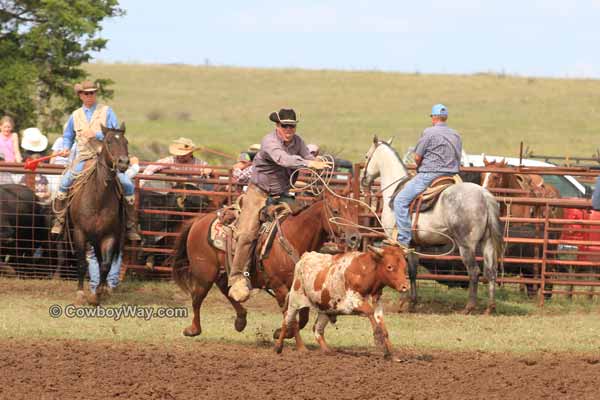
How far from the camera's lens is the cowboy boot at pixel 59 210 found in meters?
14.2

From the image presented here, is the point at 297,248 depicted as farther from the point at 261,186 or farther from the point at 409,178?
the point at 409,178

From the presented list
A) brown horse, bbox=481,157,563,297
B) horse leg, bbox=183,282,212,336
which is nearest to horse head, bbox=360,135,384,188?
brown horse, bbox=481,157,563,297

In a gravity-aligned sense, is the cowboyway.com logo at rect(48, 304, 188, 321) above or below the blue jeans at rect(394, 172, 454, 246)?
below

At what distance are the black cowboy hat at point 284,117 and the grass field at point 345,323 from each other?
201cm

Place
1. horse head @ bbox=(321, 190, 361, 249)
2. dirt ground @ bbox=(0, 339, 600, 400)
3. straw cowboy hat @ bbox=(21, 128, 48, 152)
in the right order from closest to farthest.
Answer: dirt ground @ bbox=(0, 339, 600, 400)
horse head @ bbox=(321, 190, 361, 249)
straw cowboy hat @ bbox=(21, 128, 48, 152)

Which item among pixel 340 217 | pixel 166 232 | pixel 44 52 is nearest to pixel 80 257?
pixel 166 232

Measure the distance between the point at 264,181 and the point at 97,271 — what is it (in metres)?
4.28

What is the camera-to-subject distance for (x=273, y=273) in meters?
10.4

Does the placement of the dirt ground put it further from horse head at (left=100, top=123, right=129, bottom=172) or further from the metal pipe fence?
the metal pipe fence

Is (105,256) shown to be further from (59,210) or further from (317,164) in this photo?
(317,164)

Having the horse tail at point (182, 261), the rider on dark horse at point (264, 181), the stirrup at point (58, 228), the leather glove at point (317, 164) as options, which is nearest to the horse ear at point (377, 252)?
the leather glove at point (317, 164)

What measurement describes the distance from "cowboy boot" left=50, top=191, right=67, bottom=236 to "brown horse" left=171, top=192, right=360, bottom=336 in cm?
339

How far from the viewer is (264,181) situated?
34.8ft

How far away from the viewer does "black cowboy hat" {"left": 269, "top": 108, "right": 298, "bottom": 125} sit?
1023 cm
